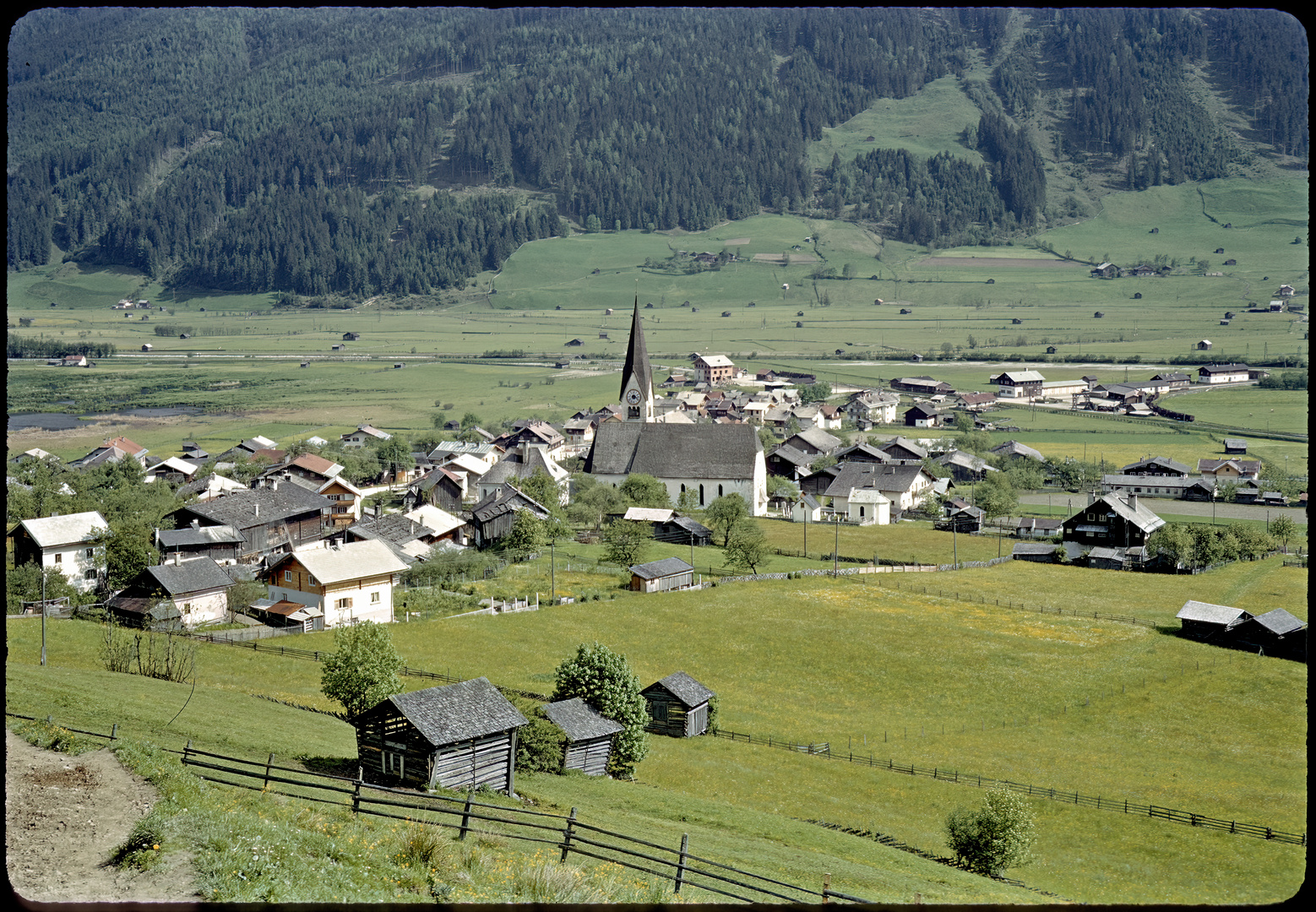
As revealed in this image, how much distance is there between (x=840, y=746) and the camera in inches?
1283

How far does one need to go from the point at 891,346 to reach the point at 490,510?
462 ft

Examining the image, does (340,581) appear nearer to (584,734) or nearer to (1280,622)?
(584,734)

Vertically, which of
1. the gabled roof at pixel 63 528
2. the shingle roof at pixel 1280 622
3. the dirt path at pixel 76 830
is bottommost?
the shingle roof at pixel 1280 622

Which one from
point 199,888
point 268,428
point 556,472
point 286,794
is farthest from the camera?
point 268,428

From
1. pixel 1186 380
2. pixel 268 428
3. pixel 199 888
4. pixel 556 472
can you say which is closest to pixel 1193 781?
pixel 199 888

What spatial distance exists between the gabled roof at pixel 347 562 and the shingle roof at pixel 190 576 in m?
2.19

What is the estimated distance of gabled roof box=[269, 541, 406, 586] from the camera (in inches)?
1754

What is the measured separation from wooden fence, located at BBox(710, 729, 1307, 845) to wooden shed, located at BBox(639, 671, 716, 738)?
2.89 feet

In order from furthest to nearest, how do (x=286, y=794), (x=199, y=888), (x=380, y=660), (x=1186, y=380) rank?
1. (x=1186, y=380)
2. (x=380, y=660)
3. (x=286, y=794)
4. (x=199, y=888)

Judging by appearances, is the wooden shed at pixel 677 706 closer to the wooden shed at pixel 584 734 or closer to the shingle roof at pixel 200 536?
the wooden shed at pixel 584 734

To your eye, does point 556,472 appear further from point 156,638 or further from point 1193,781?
point 1193,781

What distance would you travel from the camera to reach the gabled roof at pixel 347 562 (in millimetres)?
44562

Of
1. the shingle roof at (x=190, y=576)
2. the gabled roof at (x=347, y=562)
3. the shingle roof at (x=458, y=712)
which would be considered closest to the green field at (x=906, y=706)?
the shingle roof at (x=458, y=712)

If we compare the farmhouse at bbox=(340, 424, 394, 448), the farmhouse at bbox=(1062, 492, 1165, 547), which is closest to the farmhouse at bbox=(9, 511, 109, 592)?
the farmhouse at bbox=(340, 424, 394, 448)
